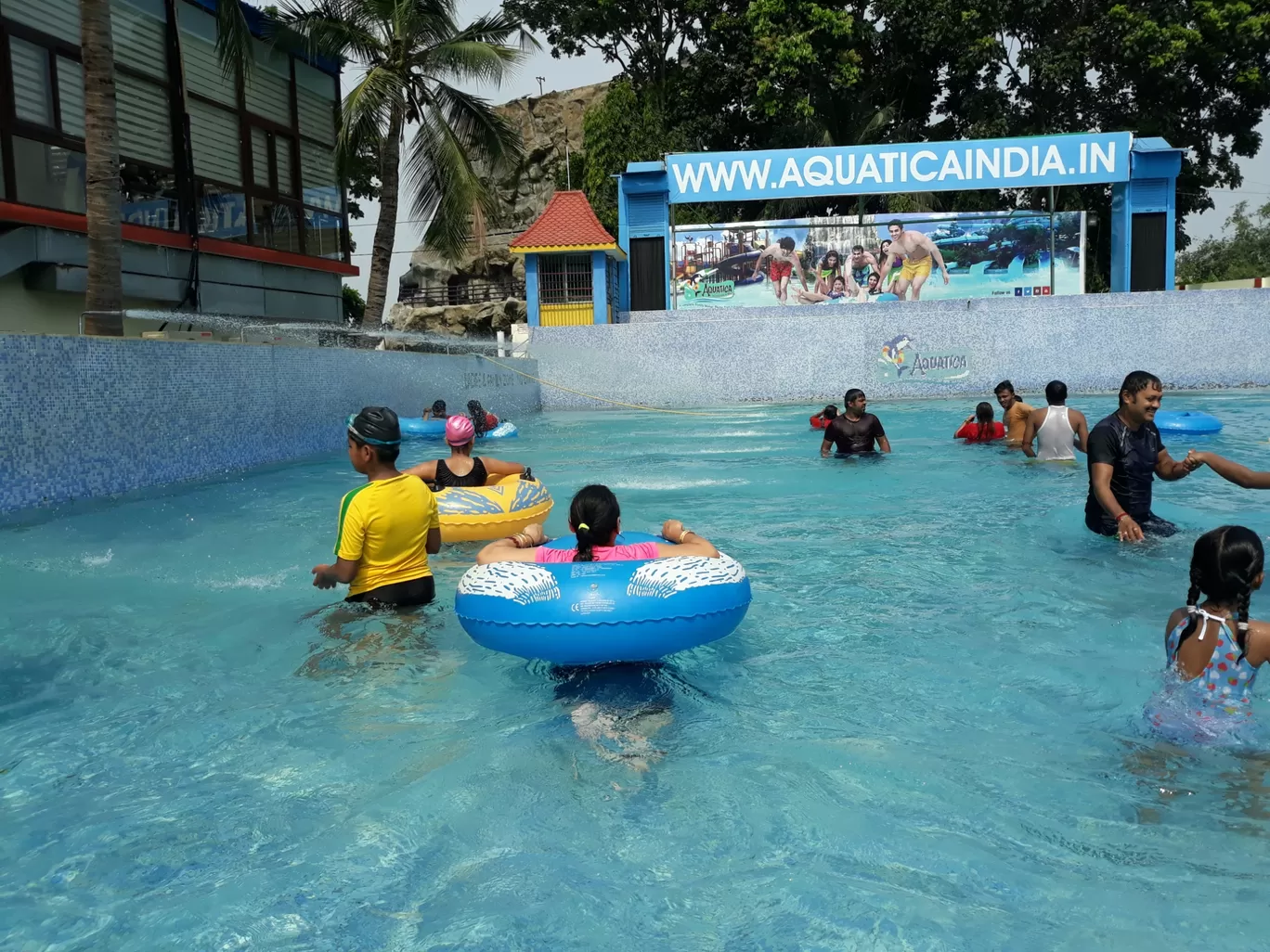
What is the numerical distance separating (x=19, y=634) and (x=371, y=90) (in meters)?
14.0

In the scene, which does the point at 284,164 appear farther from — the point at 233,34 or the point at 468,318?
the point at 468,318

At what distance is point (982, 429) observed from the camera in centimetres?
1243

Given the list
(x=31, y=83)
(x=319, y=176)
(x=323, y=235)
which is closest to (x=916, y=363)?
(x=323, y=235)

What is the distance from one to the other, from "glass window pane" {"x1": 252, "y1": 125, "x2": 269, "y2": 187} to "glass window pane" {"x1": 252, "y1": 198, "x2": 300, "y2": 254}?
38 centimetres

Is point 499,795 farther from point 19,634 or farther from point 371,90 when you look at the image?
point 371,90

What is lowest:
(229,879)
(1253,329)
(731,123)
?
(229,879)

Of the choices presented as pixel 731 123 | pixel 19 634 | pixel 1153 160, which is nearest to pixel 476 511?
pixel 19 634

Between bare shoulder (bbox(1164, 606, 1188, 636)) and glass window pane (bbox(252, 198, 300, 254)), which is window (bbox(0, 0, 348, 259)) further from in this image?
bare shoulder (bbox(1164, 606, 1188, 636))

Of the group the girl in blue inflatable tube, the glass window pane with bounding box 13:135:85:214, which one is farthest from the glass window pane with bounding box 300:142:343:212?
the girl in blue inflatable tube

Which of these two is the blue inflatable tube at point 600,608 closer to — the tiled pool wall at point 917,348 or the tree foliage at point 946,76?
the tiled pool wall at point 917,348

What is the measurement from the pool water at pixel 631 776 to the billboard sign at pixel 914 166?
1687 centimetres

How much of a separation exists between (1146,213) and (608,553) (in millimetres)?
23124

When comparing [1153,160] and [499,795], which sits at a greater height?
[1153,160]

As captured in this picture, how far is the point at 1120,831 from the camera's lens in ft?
10.5
